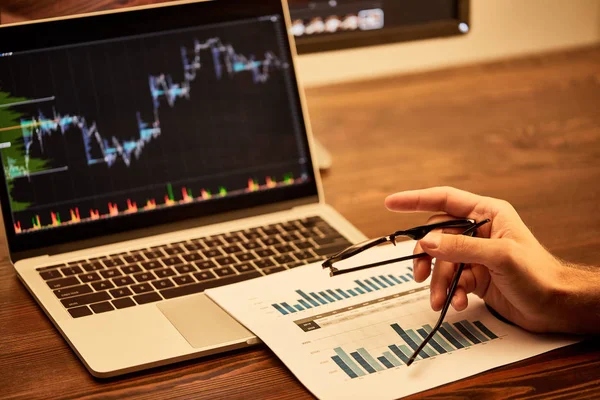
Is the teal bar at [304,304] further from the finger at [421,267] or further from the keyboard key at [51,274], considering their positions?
the keyboard key at [51,274]

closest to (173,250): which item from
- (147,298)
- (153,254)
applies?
(153,254)

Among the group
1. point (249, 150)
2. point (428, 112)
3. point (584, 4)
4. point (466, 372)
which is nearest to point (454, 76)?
point (428, 112)

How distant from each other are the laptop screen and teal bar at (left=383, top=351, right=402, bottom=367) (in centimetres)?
38

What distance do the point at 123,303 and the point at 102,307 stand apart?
2cm

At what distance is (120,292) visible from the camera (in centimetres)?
93

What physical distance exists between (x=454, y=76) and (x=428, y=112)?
18 cm

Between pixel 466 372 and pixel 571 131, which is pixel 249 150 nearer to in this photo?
pixel 466 372

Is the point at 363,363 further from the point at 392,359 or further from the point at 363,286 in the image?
the point at 363,286

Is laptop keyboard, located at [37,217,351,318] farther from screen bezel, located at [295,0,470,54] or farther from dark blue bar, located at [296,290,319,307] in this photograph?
screen bezel, located at [295,0,470,54]

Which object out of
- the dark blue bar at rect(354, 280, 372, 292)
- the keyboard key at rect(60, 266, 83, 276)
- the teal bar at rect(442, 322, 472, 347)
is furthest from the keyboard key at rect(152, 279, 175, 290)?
the teal bar at rect(442, 322, 472, 347)

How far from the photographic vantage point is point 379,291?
91 centimetres

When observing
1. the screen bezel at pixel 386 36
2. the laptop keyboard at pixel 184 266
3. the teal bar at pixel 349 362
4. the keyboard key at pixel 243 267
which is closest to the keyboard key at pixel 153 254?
the laptop keyboard at pixel 184 266

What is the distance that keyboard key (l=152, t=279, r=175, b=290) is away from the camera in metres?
0.94

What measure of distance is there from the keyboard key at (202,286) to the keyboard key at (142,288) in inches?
0.7
